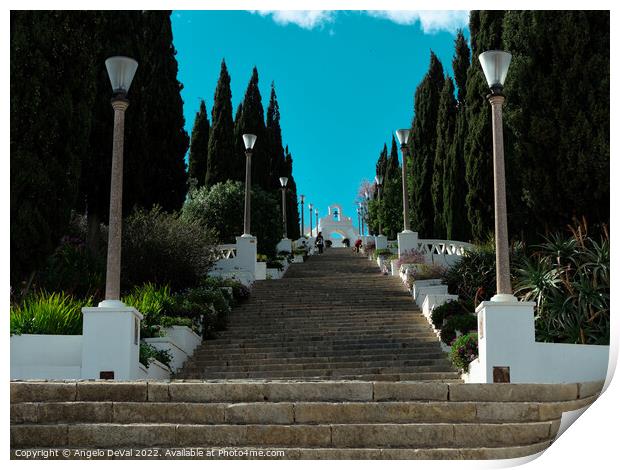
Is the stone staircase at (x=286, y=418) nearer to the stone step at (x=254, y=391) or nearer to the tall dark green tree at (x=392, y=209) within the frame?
the stone step at (x=254, y=391)

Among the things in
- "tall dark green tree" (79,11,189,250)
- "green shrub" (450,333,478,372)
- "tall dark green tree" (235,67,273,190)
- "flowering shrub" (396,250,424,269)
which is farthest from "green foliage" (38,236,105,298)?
"tall dark green tree" (235,67,273,190)

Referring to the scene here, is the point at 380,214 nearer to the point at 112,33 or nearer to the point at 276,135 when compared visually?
the point at 276,135

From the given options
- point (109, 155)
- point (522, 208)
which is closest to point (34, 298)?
point (109, 155)

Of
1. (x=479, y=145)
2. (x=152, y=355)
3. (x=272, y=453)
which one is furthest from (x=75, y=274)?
(x=479, y=145)

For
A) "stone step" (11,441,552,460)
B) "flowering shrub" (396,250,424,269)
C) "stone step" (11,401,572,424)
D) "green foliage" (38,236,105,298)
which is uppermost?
"flowering shrub" (396,250,424,269)

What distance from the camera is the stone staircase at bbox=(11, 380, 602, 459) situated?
20.7 ft

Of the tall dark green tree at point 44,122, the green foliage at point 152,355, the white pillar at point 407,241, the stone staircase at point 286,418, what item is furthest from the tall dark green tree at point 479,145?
the stone staircase at point 286,418

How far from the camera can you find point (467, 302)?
1302 centimetres

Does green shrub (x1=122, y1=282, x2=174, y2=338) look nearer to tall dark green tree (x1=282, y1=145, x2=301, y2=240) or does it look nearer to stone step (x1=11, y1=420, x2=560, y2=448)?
stone step (x1=11, y1=420, x2=560, y2=448)

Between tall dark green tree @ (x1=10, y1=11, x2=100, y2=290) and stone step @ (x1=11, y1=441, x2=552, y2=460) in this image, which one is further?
tall dark green tree @ (x1=10, y1=11, x2=100, y2=290)

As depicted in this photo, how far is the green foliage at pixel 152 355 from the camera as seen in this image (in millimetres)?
10052

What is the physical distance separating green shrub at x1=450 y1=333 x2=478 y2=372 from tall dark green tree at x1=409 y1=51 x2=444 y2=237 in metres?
18.3

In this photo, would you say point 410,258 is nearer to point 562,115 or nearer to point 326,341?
point 562,115
